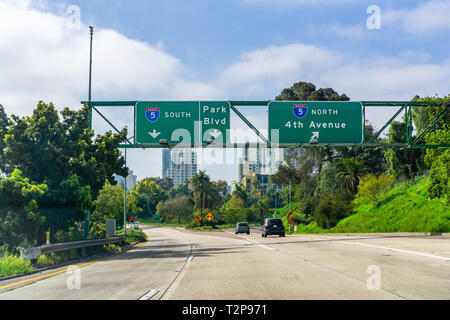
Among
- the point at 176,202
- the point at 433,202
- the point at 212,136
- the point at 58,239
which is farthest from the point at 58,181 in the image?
the point at 176,202

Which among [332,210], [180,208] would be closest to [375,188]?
[332,210]

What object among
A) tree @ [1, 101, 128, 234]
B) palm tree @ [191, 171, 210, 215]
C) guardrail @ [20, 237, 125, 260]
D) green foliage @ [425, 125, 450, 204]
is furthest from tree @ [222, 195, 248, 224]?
guardrail @ [20, 237, 125, 260]

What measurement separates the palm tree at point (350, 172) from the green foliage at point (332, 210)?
375 cm

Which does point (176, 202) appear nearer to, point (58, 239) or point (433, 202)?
point (433, 202)

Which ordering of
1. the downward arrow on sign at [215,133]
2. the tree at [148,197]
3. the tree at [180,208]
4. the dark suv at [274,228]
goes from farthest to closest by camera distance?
the tree at [148,197] < the tree at [180,208] < the dark suv at [274,228] < the downward arrow on sign at [215,133]

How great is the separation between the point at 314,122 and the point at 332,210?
38.2m

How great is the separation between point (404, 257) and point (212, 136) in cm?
1226

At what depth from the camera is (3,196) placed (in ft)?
65.4

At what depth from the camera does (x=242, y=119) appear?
25.8 metres

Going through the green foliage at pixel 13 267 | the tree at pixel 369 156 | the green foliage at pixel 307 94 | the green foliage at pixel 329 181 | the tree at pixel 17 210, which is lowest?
the green foliage at pixel 13 267

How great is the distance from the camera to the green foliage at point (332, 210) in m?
61.2

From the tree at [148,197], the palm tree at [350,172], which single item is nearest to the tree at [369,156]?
the palm tree at [350,172]

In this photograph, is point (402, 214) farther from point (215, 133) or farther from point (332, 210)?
point (215, 133)

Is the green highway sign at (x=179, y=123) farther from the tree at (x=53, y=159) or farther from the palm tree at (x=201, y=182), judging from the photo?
the palm tree at (x=201, y=182)
